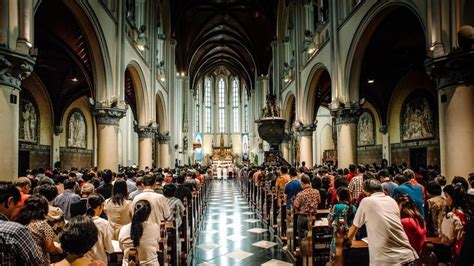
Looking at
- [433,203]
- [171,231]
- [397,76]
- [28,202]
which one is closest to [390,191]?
[433,203]

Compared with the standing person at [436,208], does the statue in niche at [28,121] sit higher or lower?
higher

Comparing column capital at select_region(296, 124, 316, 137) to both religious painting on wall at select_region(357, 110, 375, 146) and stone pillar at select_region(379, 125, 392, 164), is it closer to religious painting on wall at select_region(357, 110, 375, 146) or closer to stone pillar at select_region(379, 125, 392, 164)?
stone pillar at select_region(379, 125, 392, 164)

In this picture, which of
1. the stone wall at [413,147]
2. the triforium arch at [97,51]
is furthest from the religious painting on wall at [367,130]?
the triforium arch at [97,51]

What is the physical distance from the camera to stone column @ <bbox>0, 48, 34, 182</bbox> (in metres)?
6.08

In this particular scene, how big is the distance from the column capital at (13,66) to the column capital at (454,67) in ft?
27.2

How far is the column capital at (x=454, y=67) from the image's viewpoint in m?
6.65

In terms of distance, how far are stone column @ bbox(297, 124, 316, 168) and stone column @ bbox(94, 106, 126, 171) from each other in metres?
10.1

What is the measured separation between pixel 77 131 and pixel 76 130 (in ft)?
0.41

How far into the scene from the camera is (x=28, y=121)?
55.3ft

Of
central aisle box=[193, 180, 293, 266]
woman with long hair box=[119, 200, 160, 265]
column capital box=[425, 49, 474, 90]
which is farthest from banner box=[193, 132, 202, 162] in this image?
woman with long hair box=[119, 200, 160, 265]

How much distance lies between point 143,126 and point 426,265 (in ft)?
51.3

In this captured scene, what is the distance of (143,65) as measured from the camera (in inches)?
664

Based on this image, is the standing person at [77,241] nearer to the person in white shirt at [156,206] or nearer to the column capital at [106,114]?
the person in white shirt at [156,206]

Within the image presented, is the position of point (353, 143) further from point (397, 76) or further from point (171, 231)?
point (171, 231)
